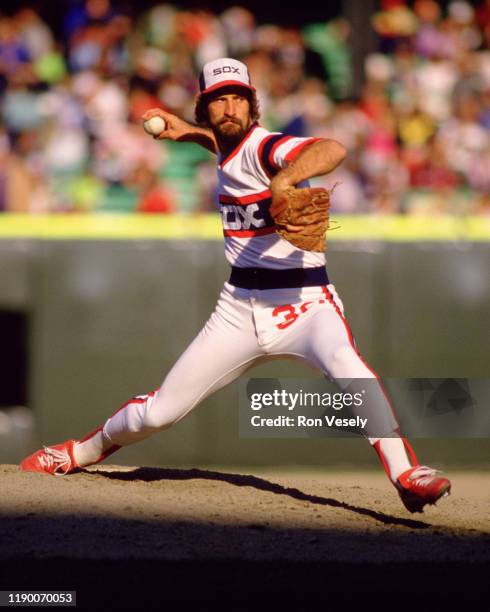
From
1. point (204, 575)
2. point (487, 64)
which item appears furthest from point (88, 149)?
point (204, 575)

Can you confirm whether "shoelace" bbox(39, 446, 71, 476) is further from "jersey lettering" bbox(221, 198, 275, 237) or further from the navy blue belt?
"jersey lettering" bbox(221, 198, 275, 237)

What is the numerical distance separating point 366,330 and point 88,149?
307 centimetres

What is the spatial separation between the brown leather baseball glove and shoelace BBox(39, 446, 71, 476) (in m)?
1.87

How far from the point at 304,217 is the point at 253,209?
1.60ft

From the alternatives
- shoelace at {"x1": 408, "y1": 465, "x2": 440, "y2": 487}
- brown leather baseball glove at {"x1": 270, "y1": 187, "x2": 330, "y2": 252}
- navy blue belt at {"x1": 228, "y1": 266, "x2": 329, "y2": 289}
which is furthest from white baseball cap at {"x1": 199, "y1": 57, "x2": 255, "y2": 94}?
shoelace at {"x1": 408, "y1": 465, "x2": 440, "y2": 487}

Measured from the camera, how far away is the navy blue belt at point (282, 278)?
543cm

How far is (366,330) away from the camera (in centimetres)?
789

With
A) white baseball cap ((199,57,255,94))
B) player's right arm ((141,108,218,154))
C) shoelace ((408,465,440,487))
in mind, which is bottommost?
shoelace ((408,465,440,487))

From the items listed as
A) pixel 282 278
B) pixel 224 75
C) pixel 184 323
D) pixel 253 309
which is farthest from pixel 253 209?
pixel 184 323

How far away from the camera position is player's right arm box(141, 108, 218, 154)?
5.85 meters

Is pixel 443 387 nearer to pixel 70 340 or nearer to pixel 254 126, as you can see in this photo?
pixel 70 340

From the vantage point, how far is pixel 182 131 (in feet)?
19.3

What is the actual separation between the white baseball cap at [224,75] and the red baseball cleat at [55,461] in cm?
201

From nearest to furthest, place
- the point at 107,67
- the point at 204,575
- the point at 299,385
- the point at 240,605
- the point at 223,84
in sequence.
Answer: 1. the point at 240,605
2. the point at 204,575
3. the point at 223,84
4. the point at 299,385
5. the point at 107,67
